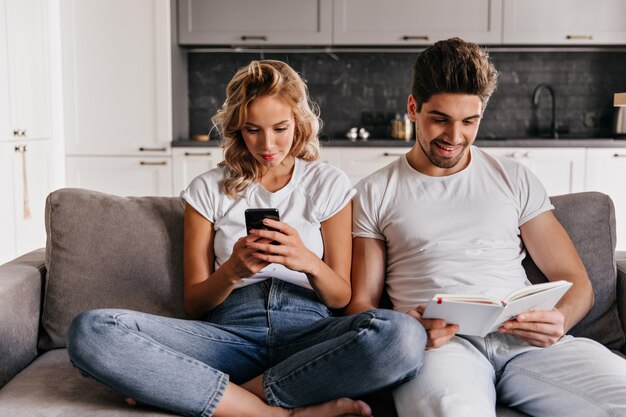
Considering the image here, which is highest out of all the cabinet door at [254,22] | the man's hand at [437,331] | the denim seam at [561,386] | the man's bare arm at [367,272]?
the cabinet door at [254,22]

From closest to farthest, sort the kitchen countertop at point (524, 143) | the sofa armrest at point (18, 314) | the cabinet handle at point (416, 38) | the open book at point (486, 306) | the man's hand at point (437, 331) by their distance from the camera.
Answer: the open book at point (486, 306) → the man's hand at point (437, 331) → the sofa armrest at point (18, 314) → the kitchen countertop at point (524, 143) → the cabinet handle at point (416, 38)

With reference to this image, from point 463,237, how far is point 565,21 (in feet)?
10.0

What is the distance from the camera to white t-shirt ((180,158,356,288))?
1884mm

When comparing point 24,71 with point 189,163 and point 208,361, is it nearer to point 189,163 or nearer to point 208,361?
point 189,163

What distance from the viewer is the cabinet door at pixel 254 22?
449cm

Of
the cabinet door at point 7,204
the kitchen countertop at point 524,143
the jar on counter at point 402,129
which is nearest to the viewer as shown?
the cabinet door at point 7,204

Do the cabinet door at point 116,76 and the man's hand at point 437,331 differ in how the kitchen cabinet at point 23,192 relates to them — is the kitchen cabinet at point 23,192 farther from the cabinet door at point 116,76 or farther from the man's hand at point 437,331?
the man's hand at point 437,331

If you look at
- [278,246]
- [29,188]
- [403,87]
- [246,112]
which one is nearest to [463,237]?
[278,246]

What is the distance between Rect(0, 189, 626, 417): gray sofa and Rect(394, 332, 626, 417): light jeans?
0.26m

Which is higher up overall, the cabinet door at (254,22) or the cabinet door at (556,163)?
the cabinet door at (254,22)

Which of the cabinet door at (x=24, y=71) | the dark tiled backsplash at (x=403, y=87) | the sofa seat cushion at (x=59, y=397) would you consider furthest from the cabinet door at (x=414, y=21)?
the sofa seat cushion at (x=59, y=397)

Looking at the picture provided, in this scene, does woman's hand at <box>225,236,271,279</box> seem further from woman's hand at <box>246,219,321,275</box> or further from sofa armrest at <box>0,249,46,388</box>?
sofa armrest at <box>0,249,46,388</box>

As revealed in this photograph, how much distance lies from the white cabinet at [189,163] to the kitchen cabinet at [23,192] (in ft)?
2.35

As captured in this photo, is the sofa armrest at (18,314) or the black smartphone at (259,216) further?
the sofa armrest at (18,314)
